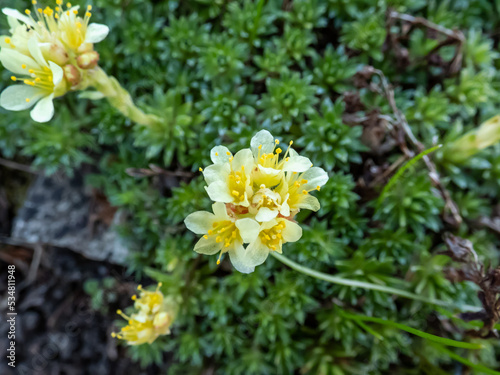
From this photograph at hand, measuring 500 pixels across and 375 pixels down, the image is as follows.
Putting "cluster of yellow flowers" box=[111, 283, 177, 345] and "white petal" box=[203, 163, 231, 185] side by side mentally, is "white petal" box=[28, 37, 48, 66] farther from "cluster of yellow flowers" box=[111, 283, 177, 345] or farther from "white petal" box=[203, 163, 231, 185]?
"cluster of yellow flowers" box=[111, 283, 177, 345]

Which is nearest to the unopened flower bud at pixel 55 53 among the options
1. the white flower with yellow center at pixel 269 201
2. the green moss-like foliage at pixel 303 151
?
the green moss-like foliage at pixel 303 151

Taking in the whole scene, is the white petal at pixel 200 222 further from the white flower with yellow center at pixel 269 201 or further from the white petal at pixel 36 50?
the white petal at pixel 36 50

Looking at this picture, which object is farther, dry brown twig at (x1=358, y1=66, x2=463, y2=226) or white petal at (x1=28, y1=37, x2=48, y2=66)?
dry brown twig at (x1=358, y1=66, x2=463, y2=226)

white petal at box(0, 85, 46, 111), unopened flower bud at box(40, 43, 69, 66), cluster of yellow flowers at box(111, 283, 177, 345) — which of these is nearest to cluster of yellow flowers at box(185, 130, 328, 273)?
cluster of yellow flowers at box(111, 283, 177, 345)

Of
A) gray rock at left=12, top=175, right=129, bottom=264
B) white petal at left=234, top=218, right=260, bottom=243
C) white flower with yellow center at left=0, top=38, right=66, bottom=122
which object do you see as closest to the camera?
white petal at left=234, top=218, right=260, bottom=243

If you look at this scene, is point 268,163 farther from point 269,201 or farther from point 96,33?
point 96,33

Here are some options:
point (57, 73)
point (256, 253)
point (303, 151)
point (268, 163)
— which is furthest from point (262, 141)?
point (57, 73)
